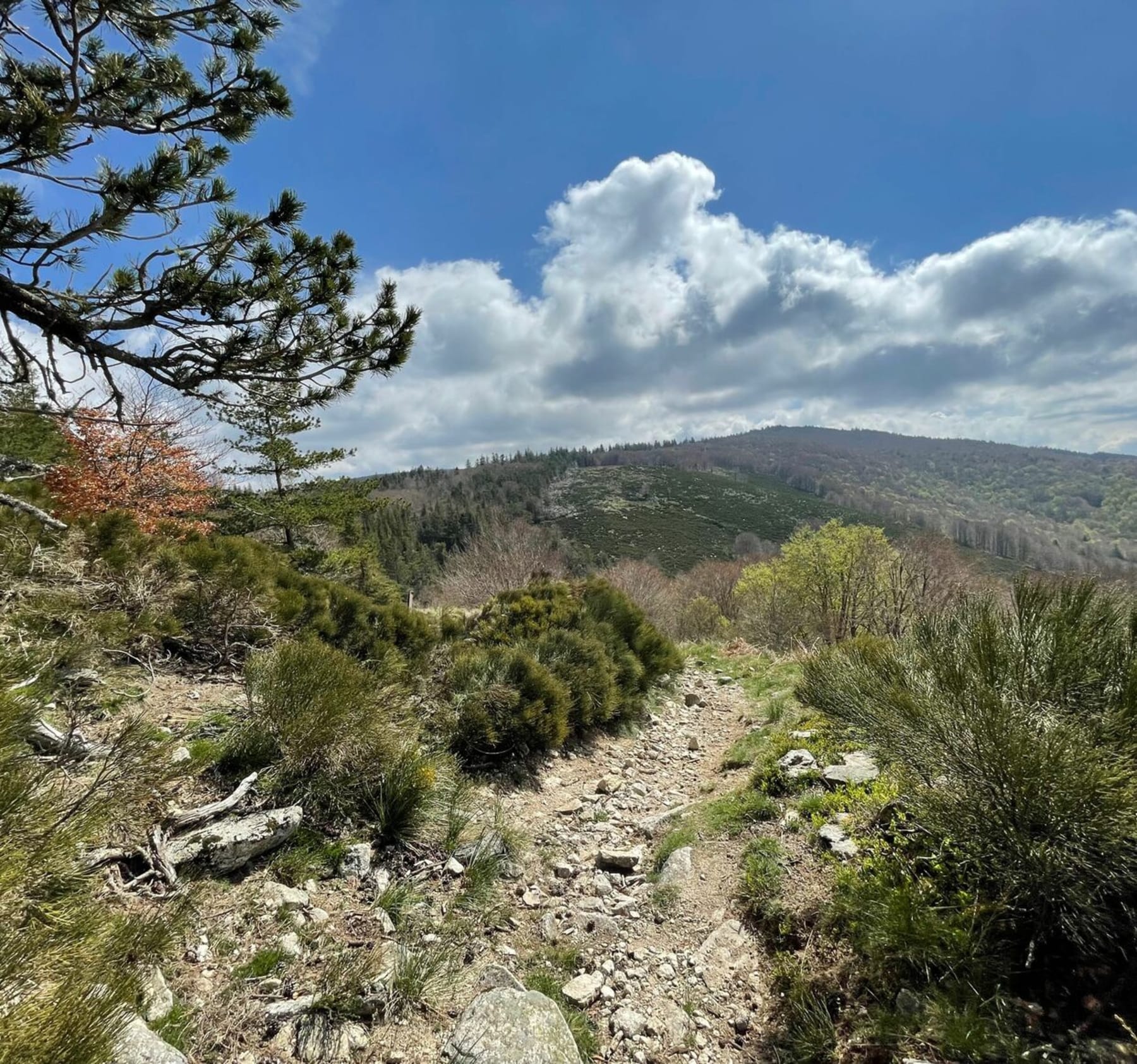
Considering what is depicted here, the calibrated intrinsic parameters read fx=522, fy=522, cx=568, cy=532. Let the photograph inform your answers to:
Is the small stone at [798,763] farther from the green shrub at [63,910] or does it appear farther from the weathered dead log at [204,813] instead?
the green shrub at [63,910]

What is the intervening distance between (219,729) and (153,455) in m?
9.13

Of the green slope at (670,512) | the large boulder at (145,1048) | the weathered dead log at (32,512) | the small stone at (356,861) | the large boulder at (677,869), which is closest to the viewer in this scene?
the large boulder at (145,1048)

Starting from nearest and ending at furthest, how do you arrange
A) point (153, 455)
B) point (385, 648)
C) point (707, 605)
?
1. point (385, 648)
2. point (153, 455)
3. point (707, 605)

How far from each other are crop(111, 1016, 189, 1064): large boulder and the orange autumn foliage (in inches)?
312

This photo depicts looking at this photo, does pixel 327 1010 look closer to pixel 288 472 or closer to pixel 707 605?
pixel 288 472

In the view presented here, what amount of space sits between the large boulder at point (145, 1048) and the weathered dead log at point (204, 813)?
1.25 metres

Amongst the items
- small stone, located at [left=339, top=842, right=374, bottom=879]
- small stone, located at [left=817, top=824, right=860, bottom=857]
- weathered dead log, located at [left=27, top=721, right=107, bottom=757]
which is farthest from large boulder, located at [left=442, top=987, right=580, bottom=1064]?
weathered dead log, located at [left=27, top=721, right=107, bottom=757]

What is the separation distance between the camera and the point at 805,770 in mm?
4750

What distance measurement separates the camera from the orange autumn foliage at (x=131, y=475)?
9.16m

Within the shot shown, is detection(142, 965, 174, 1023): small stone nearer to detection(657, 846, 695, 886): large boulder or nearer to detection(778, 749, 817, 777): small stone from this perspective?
detection(657, 846, 695, 886): large boulder

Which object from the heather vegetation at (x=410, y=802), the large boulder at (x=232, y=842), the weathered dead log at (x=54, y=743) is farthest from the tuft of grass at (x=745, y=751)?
the weathered dead log at (x=54, y=743)

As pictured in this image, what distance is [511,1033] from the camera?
2367 mm

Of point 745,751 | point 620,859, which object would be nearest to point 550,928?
point 620,859

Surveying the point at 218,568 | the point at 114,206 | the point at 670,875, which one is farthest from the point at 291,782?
the point at 114,206
